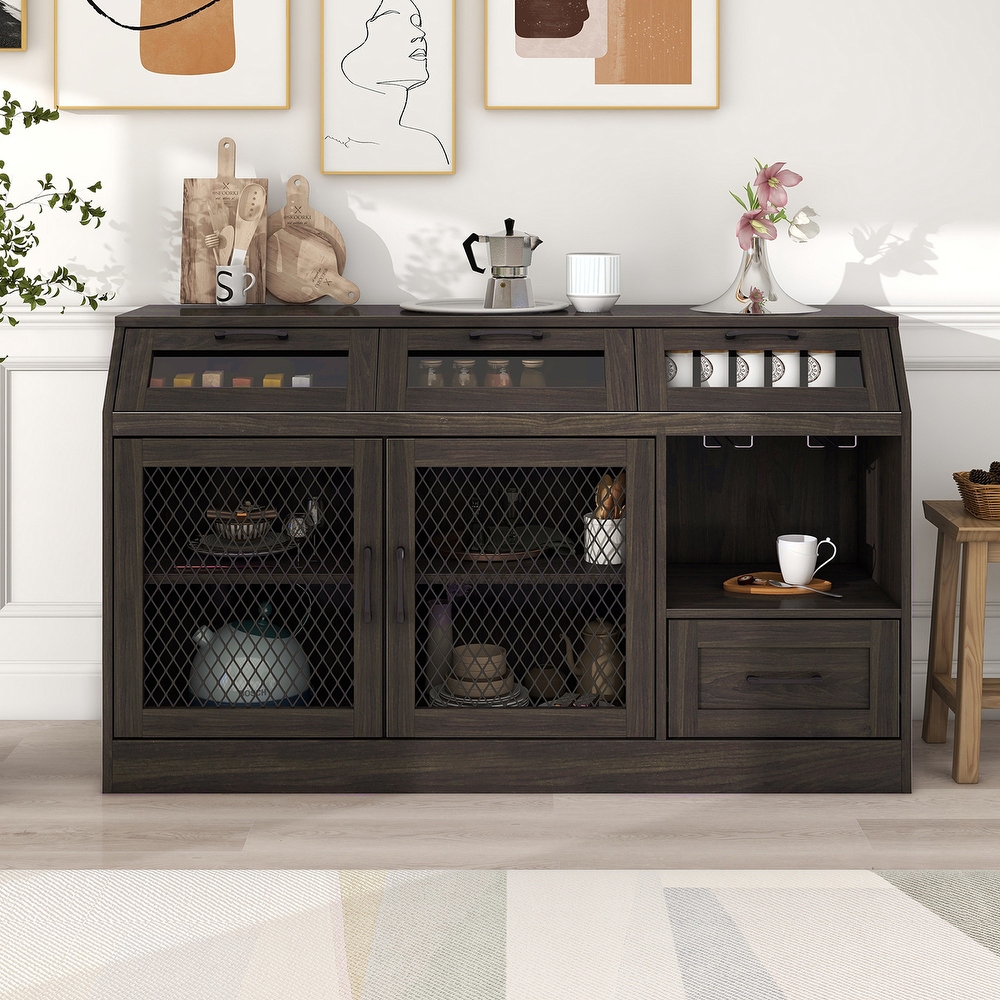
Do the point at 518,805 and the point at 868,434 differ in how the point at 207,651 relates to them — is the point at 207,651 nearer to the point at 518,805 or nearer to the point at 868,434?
the point at 518,805

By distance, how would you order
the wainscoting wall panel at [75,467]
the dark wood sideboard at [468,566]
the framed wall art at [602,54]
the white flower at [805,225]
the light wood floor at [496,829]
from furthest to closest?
the wainscoting wall panel at [75,467], the framed wall art at [602,54], the white flower at [805,225], the dark wood sideboard at [468,566], the light wood floor at [496,829]

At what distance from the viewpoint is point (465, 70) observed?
285 centimetres

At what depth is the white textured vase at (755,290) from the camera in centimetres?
263

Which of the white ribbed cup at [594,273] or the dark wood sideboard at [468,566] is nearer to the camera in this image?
the dark wood sideboard at [468,566]

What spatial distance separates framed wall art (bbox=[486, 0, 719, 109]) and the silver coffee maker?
457 millimetres

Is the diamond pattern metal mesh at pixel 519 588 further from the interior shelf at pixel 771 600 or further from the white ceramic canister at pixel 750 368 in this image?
the white ceramic canister at pixel 750 368

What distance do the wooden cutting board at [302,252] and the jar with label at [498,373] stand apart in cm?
57

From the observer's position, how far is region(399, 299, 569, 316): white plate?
248cm

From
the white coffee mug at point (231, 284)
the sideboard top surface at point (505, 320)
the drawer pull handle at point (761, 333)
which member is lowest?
the drawer pull handle at point (761, 333)

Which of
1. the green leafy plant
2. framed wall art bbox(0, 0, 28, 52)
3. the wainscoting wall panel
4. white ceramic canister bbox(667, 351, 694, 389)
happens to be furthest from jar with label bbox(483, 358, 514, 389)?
framed wall art bbox(0, 0, 28, 52)

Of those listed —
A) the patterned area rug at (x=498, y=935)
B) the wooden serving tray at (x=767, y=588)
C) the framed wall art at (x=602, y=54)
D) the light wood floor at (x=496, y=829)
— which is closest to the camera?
the patterned area rug at (x=498, y=935)

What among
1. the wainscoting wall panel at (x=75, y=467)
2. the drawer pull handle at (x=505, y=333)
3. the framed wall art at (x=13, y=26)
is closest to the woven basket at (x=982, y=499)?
the wainscoting wall panel at (x=75, y=467)

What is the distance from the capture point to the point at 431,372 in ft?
8.09

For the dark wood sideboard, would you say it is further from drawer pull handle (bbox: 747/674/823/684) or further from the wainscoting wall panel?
the wainscoting wall panel
